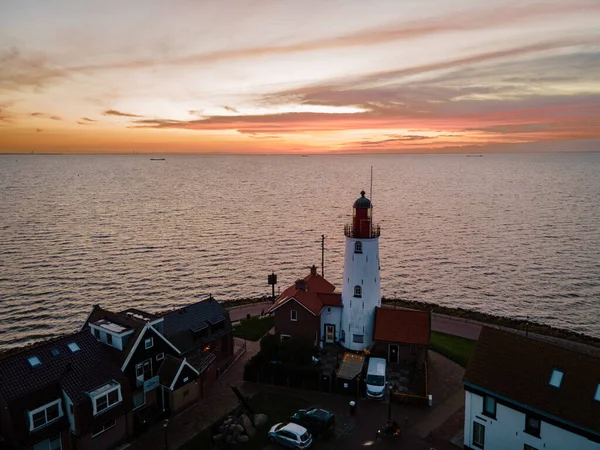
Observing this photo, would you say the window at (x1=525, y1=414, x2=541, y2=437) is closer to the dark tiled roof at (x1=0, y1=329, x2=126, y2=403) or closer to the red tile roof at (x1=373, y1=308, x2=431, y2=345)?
the red tile roof at (x1=373, y1=308, x2=431, y2=345)

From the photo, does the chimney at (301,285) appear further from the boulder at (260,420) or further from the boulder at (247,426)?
the boulder at (247,426)

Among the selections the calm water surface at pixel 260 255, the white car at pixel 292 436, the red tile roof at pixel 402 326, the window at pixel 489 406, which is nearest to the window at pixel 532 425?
the window at pixel 489 406

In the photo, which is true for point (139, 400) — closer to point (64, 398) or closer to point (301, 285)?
point (64, 398)

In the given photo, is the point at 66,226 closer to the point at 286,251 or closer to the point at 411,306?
the point at 286,251

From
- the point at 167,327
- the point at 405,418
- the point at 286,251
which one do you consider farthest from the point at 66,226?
the point at 405,418

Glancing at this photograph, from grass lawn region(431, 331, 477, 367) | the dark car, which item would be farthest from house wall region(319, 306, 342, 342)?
the dark car

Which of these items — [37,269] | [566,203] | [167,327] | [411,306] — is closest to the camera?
[167,327]
